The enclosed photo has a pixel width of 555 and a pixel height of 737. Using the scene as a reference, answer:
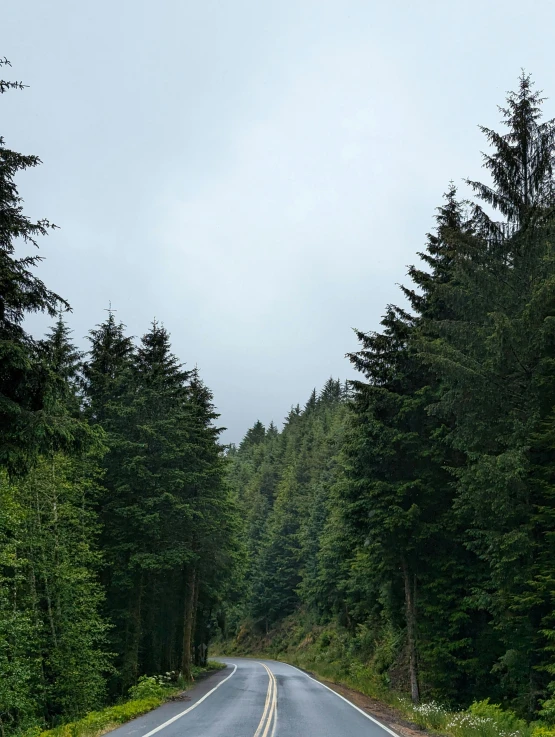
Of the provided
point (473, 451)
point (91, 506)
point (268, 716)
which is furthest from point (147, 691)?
point (473, 451)

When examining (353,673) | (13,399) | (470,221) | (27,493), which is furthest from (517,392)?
(353,673)

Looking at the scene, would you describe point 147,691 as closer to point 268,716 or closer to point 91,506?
point 268,716

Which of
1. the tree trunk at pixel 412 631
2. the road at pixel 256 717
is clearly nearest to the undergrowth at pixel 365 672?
the tree trunk at pixel 412 631

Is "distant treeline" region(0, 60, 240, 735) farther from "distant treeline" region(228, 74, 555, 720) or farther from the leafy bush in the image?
"distant treeline" region(228, 74, 555, 720)

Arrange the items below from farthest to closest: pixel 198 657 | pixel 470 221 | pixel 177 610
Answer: pixel 198 657
pixel 177 610
pixel 470 221

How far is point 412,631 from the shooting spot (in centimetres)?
1902

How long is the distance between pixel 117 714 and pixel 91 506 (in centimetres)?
1171

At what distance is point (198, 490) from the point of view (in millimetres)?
28578

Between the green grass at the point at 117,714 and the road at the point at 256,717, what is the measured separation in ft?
1.29

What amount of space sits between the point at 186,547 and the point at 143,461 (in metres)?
5.09

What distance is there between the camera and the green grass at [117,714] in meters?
12.4

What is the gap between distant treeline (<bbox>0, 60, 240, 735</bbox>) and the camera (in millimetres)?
11578

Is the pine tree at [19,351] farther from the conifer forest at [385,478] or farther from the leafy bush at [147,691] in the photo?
the leafy bush at [147,691]

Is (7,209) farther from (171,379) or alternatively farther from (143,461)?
(171,379)
